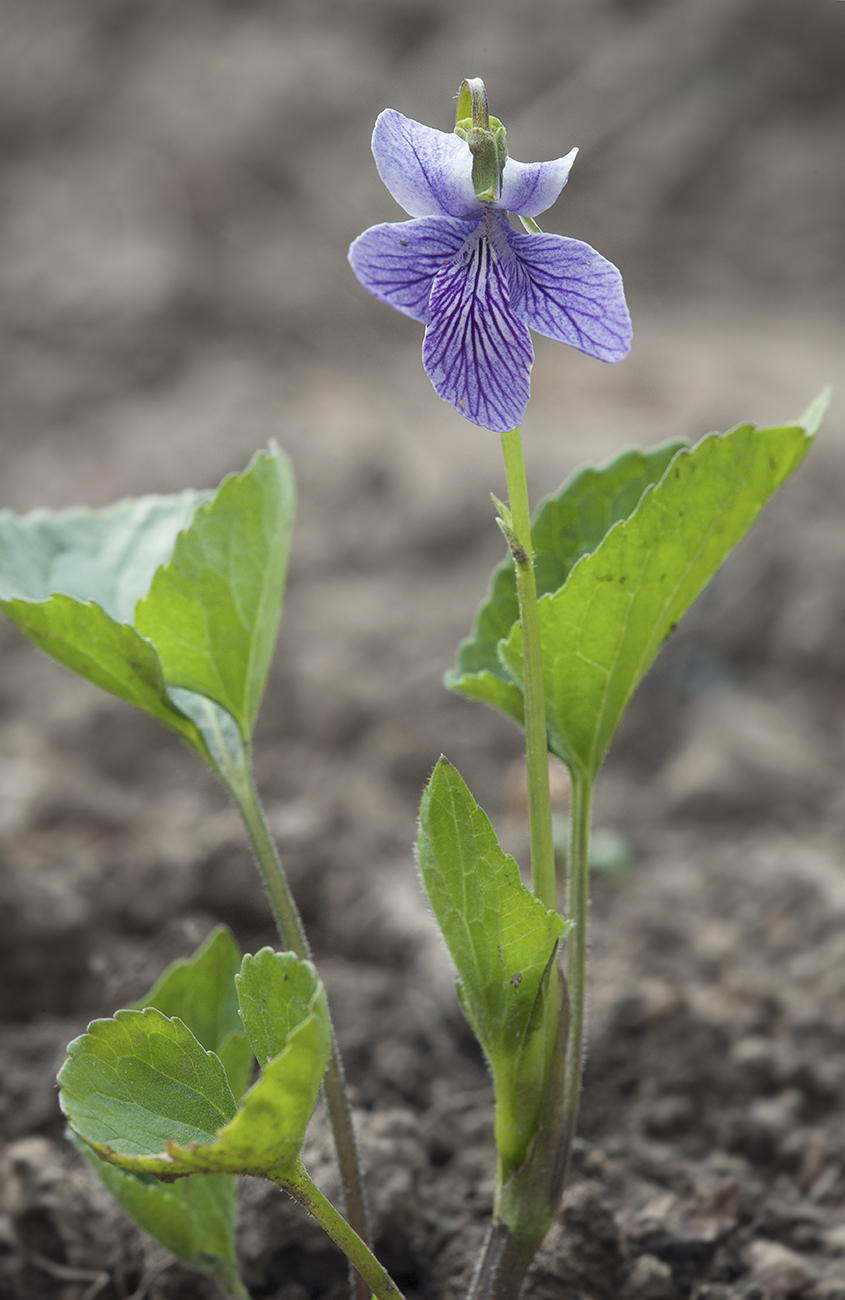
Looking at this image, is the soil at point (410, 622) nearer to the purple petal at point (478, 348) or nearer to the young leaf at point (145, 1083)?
the young leaf at point (145, 1083)

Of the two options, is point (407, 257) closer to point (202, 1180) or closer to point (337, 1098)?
point (337, 1098)

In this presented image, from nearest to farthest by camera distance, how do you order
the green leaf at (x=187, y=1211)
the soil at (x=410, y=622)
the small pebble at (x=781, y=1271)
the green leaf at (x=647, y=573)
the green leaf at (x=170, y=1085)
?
the green leaf at (x=170, y=1085)
the green leaf at (x=647, y=573)
the green leaf at (x=187, y=1211)
the small pebble at (x=781, y=1271)
the soil at (x=410, y=622)

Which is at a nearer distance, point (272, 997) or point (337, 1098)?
point (272, 997)

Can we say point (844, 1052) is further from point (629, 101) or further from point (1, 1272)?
point (629, 101)

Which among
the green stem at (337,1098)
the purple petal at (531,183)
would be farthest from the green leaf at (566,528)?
the purple petal at (531,183)

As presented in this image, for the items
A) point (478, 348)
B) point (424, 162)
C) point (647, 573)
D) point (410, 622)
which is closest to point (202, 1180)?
point (647, 573)

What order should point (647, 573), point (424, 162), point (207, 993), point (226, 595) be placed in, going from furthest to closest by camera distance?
point (207, 993)
point (226, 595)
point (647, 573)
point (424, 162)

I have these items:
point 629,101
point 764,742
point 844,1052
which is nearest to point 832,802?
point 764,742
